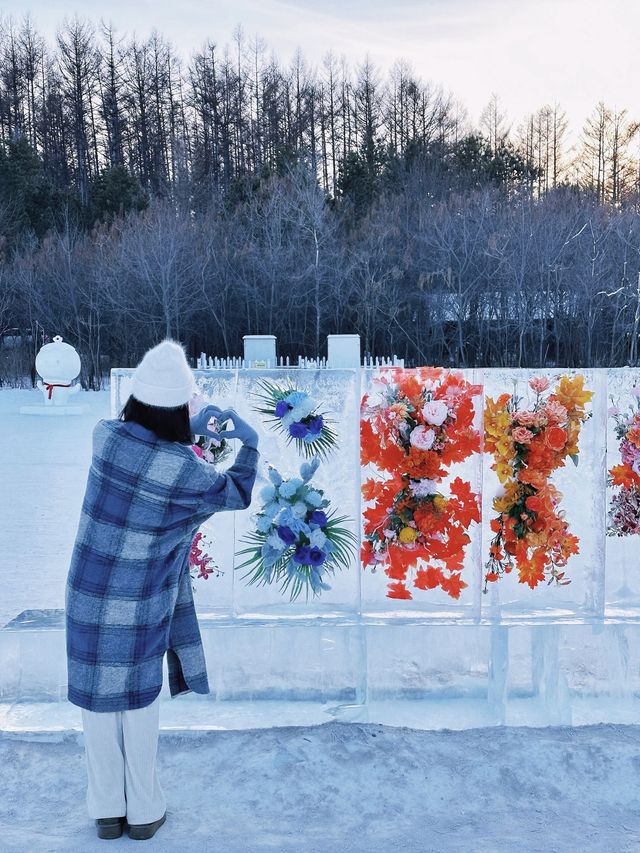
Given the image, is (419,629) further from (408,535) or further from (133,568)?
(133,568)

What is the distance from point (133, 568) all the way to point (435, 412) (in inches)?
54.8

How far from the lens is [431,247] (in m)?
23.5

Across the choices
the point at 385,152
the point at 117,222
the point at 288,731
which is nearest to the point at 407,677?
the point at 288,731

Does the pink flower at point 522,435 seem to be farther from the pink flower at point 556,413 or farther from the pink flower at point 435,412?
the pink flower at point 435,412

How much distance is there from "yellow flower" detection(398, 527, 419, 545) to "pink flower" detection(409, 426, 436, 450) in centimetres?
32

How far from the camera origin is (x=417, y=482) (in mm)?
3350

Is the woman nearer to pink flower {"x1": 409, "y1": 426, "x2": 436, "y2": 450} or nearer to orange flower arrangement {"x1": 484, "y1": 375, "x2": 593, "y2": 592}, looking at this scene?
pink flower {"x1": 409, "y1": 426, "x2": 436, "y2": 450}

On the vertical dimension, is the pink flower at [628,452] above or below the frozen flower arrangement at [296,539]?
above

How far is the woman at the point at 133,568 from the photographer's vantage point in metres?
2.27

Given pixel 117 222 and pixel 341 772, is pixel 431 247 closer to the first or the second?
pixel 117 222

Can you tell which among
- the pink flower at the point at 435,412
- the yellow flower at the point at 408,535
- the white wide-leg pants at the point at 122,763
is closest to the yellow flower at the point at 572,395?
the pink flower at the point at 435,412

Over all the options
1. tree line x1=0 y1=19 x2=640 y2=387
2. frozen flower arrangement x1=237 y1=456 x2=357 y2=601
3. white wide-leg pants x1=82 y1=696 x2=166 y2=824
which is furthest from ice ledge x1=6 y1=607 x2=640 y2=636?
tree line x1=0 y1=19 x2=640 y2=387

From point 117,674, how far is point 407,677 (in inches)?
54.2

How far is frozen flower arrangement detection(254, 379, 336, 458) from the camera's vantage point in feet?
11.0
